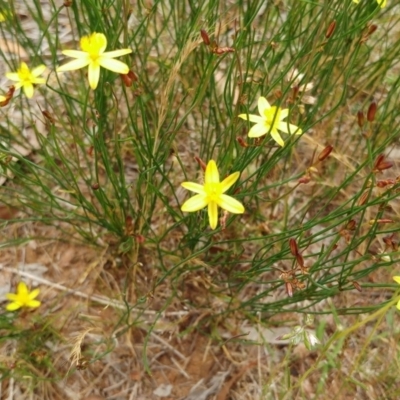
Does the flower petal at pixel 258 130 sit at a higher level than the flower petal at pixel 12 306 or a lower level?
higher

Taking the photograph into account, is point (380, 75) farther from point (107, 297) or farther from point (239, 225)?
point (107, 297)

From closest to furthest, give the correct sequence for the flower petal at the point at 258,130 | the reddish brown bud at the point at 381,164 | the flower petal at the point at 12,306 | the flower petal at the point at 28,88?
the reddish brown bud at the point at 381,164 < the flower petal at the point at 258,130 < the flower petal at the point at 28,88 < the flower petal at the point at 12,306

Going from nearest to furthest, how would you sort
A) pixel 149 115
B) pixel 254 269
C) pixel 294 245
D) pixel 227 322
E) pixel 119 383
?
pixel 294 245
pixel 254 269
pixel 119 383
pixel 227 322
pixel 149 115

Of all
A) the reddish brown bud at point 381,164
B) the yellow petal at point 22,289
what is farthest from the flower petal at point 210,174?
the yellow petal at point 22,289

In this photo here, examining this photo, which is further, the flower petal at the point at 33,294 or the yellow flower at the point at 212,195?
the flower petal at the point at 33,294

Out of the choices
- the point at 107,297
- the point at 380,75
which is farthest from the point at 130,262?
the point at 380,75

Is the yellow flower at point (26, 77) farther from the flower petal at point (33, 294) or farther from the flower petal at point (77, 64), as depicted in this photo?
the flower petal at point (33, 294)

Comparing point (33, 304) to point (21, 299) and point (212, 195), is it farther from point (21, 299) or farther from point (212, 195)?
point (212, 195)
